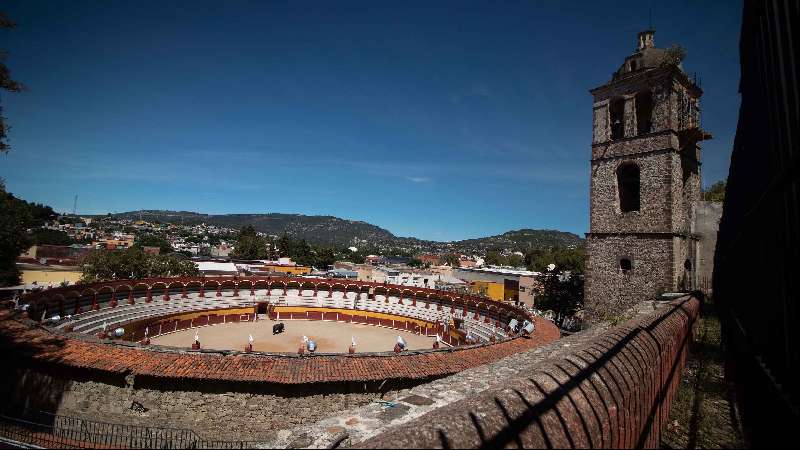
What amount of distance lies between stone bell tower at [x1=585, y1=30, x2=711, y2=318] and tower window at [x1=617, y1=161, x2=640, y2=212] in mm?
54

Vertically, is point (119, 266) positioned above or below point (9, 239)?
below

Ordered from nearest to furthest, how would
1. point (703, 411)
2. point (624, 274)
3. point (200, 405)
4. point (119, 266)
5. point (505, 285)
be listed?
1. point (703, 411)
2. point (200, 405)
3. point (624, 274)
4. point (119, 266)
5. point (505, 285)

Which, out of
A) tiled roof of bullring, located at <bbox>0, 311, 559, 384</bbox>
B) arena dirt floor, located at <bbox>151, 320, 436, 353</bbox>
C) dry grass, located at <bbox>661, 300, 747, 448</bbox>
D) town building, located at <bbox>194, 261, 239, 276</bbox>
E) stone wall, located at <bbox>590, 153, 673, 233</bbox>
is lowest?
arena dirt floor, located at <bbox>151, 320, 436, 353</bbox>

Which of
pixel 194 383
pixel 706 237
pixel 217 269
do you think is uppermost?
pixel 706 237

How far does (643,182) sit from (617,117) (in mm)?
4439

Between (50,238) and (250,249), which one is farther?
(250,249)

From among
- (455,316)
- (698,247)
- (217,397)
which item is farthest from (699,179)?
(217,397)

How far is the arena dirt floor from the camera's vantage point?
2741 centimetres

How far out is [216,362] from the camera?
12.3 metres

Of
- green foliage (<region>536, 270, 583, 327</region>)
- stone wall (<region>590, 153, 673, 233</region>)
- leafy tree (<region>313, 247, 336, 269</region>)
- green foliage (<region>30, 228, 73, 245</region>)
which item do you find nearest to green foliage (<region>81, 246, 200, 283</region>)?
green foliage (<region>536, 270, 583, 327</region>)

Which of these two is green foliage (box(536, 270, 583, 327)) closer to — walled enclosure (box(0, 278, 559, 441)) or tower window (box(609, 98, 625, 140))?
tower window (box(609, 98, 625, 140))

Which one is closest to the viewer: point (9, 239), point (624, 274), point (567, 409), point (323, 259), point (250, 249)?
point (567, 409)

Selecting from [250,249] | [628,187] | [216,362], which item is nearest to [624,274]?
[628,187]

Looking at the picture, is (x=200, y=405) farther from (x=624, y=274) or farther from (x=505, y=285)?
(x=505, y=285)
